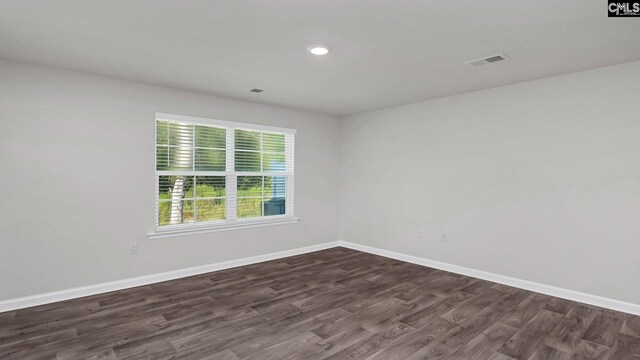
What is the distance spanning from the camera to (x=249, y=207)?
5070 millimetres

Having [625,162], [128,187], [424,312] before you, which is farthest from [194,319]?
[625,162]

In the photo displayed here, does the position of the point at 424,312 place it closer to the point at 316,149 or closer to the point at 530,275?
the point at 530,275

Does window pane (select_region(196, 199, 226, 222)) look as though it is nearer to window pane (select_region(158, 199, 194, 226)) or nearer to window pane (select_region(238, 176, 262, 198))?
window pane (select_region(158, 199, 194, 226))

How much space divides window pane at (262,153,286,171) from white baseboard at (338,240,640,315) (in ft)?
6.71

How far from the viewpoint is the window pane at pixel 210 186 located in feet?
14.9

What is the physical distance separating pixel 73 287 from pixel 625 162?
5659 mm

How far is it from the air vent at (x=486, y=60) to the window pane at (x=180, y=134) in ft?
11.0

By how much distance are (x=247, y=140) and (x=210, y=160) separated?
65 cm

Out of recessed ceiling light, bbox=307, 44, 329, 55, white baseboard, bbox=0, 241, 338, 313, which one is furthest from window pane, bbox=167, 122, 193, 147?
recessed ceiling light, bbox=307, 44, 329, 55

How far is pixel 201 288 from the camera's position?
3.86 metres

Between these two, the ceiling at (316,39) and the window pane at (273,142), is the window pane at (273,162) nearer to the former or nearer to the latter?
the window pane at (273,142)

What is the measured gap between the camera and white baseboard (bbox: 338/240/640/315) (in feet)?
10.8

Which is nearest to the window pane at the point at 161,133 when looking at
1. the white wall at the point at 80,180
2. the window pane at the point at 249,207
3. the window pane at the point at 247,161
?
the white wall at the point at 80,180

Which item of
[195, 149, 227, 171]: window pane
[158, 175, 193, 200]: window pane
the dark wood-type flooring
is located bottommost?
the dark wood-type flooring
